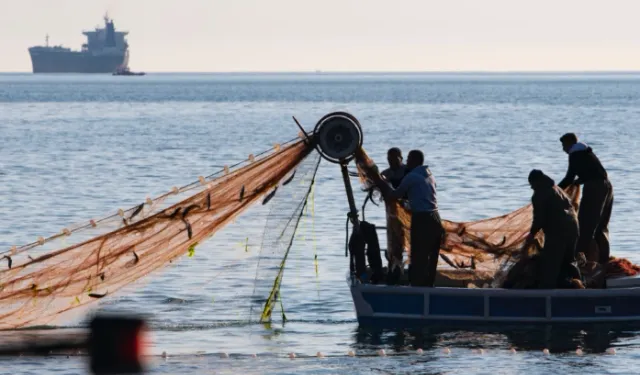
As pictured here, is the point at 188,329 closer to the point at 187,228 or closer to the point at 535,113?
the point at 187,228

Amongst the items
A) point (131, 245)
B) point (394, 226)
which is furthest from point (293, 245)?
point (131, 245)

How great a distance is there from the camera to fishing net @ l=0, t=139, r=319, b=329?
470 inches

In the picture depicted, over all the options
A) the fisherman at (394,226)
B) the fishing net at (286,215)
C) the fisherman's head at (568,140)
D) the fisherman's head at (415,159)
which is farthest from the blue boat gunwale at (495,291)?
the fisherman's head at (568,140)

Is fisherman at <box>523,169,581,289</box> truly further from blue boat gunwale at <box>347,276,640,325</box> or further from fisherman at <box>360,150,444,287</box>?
fisherman at <box>360,150,444,287</box>

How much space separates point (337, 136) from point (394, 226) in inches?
55.3

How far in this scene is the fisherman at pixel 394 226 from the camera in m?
13.7

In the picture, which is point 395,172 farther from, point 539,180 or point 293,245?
point 293,245

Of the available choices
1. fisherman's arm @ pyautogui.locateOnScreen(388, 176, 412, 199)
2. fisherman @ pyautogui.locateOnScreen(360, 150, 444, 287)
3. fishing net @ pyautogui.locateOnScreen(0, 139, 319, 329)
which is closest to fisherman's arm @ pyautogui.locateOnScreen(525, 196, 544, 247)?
fisherman @ pyautogui.locateOnScreen(360, 150, 444, 287)

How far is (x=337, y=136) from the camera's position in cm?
1304

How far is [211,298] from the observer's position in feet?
57.3

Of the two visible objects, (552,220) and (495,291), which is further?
(495,291)

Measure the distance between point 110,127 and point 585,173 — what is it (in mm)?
64834

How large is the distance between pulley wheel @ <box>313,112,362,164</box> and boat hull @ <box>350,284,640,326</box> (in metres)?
1.59

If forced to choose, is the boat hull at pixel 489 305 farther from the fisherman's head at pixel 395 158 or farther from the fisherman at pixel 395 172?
the fisherman's head at pixel 395 158
